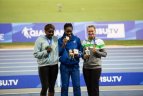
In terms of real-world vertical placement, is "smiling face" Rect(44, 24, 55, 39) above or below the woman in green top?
above

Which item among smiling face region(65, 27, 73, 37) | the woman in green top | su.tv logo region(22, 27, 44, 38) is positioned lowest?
the woman in green top

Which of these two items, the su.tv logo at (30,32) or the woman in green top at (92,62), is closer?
the woman in green top at (92,62)

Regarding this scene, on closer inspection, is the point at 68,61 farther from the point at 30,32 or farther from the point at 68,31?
the point at 30,32

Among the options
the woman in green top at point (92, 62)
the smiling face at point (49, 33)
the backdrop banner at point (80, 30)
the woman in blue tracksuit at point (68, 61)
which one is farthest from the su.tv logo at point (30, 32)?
→ the woman in green top at point (92, 62)

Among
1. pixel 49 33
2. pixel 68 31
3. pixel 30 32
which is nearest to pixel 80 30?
pixel 30 32

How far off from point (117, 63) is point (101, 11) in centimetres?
168

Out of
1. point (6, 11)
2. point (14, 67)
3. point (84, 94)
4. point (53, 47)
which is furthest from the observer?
point (6, 11)

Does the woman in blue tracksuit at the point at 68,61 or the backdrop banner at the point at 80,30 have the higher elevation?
the backdrop banner at the point at 80,30

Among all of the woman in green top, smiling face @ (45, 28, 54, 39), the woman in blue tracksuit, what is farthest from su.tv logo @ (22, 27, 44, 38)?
the woman in green top

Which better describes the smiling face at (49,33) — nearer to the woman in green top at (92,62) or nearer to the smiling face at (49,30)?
the smiling face at (49,30)

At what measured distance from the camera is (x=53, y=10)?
10453mm

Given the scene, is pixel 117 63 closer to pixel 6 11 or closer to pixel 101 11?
pixel 101 11

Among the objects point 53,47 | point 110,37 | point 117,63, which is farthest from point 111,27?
point 53,47

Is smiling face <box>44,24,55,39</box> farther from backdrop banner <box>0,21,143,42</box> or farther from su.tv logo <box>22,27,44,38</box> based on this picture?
su.tv logo <box>22,27,44,38</box>
